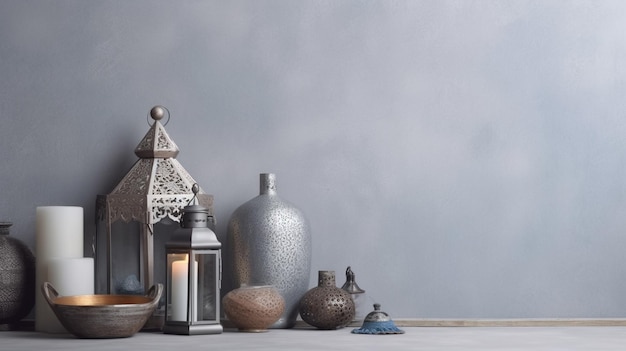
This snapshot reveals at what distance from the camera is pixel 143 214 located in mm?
1861

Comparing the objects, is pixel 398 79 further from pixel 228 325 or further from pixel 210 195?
pixel 228 325

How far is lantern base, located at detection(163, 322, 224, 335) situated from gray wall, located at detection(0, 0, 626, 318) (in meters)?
0.31

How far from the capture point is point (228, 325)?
6.23 ft

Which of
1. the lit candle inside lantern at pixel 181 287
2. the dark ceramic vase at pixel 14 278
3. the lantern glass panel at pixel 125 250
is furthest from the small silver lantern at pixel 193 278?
the dark ceramic vase at pixel 14 278

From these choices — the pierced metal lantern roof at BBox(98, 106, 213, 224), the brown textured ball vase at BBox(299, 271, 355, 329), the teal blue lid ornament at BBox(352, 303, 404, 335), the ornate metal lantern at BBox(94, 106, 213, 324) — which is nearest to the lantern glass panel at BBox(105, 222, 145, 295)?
the ornate metal lantern at BBox(94, 106, 213, 324)

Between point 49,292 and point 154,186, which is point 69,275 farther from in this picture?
point 154,186

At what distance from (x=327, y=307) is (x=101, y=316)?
46 centimetres

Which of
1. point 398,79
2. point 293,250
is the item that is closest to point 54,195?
point 293,250

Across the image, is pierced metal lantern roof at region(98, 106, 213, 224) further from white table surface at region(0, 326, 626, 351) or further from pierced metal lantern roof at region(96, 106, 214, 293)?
white table surface at region(0, 326, 626, 351)

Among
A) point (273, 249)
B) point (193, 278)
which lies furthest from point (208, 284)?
point (273, 249)

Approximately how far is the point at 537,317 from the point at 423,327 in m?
0.28

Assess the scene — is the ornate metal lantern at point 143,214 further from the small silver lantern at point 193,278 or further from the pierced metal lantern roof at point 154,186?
the small silver lantern at point 193,278

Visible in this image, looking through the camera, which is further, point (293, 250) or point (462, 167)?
point (462, 167)

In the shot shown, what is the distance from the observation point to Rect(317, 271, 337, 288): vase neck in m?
1.88
